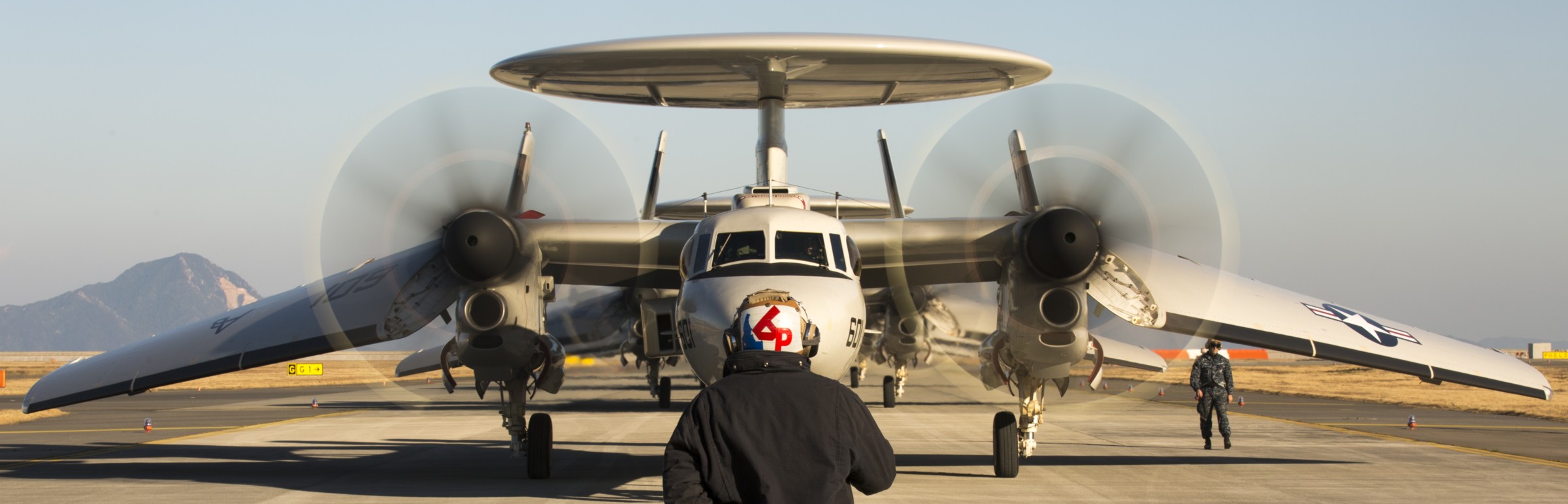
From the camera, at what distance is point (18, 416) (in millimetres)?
33312

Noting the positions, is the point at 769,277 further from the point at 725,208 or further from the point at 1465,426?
the point at 1465,426

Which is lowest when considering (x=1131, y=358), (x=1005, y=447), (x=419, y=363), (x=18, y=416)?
(x=18, y=416)

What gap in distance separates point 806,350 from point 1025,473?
11.7m

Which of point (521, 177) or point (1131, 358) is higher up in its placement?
point (521, 177)

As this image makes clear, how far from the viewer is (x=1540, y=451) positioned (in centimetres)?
2077

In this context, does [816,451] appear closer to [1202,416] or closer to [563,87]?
[563,87]

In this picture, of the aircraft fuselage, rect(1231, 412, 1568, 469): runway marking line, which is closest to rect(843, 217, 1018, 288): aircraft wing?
the aircraft fuselage

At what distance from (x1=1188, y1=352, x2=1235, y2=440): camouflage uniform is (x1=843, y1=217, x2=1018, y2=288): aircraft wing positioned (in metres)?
5.79

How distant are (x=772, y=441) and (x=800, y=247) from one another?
28.0 ft

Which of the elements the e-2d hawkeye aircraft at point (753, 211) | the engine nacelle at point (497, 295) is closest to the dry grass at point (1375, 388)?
the e-2d hawkeye aircraft at point (753, 211)

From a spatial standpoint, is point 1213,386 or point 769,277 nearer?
point 769,277

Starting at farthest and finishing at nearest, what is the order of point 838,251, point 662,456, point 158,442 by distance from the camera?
point 158,442 < point 662,456 < point 838,251

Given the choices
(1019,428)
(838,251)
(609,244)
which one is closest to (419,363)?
(609,244)

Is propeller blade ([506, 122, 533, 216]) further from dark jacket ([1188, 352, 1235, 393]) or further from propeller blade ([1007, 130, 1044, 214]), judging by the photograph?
dark jacket ([1188, 352, 1235, 393])
